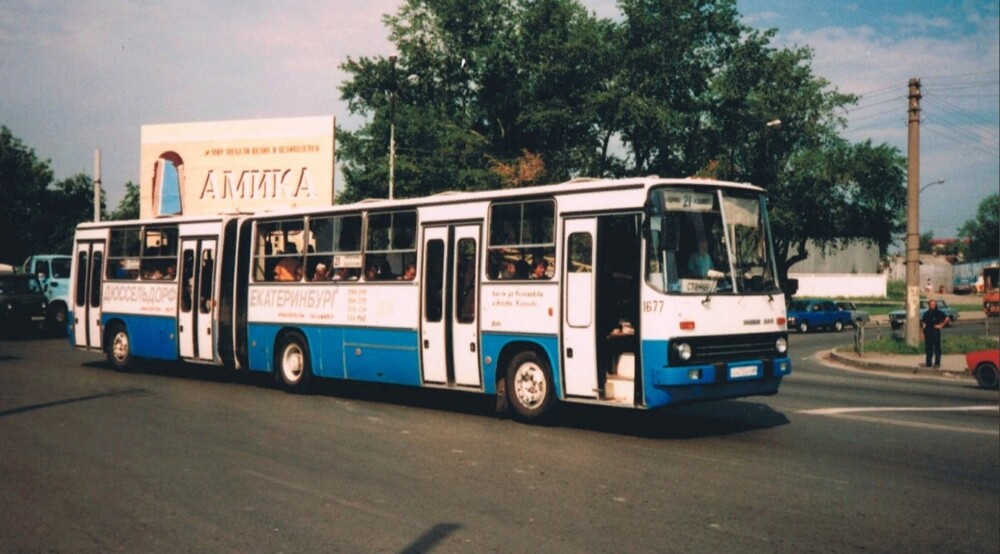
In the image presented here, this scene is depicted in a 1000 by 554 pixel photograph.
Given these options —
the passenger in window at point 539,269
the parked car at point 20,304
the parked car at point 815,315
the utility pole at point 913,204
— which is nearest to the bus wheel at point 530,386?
the passenger in window at point 539,269

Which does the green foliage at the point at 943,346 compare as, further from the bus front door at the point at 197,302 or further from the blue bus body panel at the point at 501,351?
the bus front door at the point at 197,302

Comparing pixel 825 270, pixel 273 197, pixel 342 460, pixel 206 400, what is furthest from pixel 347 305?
pixel 825 270

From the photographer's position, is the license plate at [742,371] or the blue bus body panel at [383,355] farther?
the blue bus body panel at [383,355]

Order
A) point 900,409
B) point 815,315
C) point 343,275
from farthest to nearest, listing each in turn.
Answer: point 815,315 < point 343,275 < point 900,409

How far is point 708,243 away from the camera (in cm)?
1111

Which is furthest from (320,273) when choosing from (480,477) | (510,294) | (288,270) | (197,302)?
(480,477)

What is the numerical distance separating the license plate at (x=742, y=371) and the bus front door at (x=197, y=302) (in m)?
10.2

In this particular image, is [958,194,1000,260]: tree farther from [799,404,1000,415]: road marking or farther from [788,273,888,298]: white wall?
[799,404,1000,415]: road marking

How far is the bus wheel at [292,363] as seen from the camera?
51.6 ft

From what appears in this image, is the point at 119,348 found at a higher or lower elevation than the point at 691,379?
lower

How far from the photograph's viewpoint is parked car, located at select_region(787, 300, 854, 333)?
160ft

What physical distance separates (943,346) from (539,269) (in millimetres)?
22398

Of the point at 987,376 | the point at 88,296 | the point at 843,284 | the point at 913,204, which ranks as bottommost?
the point at 987,376

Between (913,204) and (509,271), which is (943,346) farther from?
(509,271)
